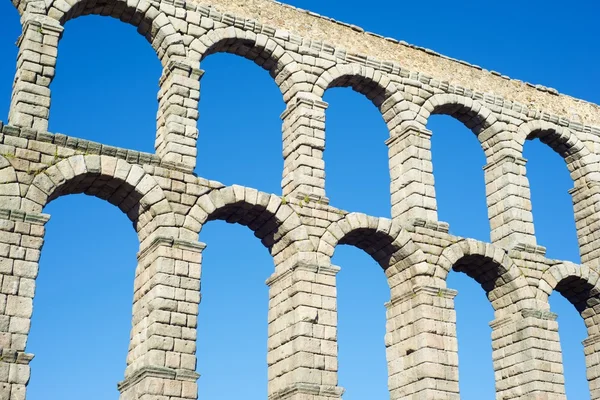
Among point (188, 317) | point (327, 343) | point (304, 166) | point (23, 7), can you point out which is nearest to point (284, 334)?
point (327, 343)

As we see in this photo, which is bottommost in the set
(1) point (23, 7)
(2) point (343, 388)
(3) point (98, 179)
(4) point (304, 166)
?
(2) point (343, 388)

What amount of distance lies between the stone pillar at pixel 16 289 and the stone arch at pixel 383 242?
6631 millimetres

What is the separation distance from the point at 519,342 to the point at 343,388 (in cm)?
586

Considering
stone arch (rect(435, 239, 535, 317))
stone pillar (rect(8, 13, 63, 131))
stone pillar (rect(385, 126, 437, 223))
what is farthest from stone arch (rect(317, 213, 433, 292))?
stone pillar (rect(8, 13, 63, 131))

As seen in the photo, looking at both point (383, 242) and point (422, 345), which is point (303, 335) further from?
point (383, 242)

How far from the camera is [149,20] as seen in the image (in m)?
20.5

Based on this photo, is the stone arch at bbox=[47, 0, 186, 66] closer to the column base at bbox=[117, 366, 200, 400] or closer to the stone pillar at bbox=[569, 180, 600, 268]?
the column base at bbox=[117, 366, 200, 400]

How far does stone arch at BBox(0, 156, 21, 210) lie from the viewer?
16.9 meters

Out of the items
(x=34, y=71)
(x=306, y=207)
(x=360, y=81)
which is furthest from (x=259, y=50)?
(x=34, y=71)

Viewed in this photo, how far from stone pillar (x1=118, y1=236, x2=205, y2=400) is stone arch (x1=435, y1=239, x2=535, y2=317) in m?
6.92

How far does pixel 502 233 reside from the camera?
23.2 metres

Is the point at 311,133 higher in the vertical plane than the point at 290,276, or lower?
higher

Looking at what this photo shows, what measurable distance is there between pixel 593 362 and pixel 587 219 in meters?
4.25

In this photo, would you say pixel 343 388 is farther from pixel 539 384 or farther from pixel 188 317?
pixel 539 384
